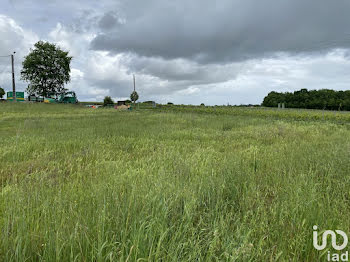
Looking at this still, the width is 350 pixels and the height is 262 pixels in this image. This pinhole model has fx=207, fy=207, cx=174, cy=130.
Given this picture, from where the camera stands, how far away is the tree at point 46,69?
49844 millimetres

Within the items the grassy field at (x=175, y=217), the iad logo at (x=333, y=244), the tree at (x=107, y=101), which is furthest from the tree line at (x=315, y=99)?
the iad logo at (x=333, y=244)

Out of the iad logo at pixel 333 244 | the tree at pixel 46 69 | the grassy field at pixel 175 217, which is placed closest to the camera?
the grassy field at pixel 175 217

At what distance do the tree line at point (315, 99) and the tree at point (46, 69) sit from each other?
68.2 metres

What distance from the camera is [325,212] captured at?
2434 millimetres

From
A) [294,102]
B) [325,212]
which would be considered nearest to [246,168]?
[325,212]

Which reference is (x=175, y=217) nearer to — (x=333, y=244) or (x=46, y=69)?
(x=333, y=244)

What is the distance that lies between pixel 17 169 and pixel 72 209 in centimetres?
360

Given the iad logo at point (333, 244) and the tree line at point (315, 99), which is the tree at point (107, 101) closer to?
the iad logo at point (333, 244)

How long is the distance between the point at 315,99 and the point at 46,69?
75.4 meters

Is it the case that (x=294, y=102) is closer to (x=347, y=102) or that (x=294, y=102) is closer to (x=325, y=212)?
(x=347, y=102)

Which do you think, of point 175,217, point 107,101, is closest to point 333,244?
point 175,217

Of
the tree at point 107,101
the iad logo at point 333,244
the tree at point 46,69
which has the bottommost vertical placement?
the iad logo at point 333,244

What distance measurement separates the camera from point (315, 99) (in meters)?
62.9

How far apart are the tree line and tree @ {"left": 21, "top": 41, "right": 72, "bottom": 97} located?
224 ft
